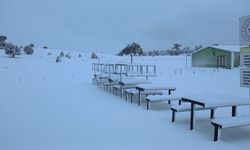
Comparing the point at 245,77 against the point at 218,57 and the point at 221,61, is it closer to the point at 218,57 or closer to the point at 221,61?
the point at 221,61

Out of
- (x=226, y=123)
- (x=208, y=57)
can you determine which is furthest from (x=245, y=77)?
(x=208, y=57)

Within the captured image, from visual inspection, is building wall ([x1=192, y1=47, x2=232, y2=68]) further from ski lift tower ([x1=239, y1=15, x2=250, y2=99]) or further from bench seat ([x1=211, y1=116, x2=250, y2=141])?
bench seat ([x1=211, y1=116, x2=250, y2=141])

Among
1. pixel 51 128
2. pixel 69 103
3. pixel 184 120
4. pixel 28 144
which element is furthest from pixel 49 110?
pixel 184 120

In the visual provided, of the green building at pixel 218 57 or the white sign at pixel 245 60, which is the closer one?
the white sign at pixel 245 60

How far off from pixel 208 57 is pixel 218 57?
54.2 inches

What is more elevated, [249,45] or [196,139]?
[249,45]

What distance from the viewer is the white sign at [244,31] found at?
4.73 metres

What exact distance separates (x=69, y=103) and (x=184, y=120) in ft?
12.3

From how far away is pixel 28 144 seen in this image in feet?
13.9

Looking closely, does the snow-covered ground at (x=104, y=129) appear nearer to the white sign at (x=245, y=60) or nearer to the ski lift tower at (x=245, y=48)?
the ski lift tower at (x=245, y=48)

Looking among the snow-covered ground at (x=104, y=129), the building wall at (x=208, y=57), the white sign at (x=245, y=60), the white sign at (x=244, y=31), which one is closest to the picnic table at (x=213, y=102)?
the snow-covered ground at (x=104, y=129)

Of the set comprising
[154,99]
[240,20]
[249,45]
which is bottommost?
[154,99]

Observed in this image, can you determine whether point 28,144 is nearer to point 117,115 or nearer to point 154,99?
point 117,115

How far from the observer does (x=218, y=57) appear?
26281mm
